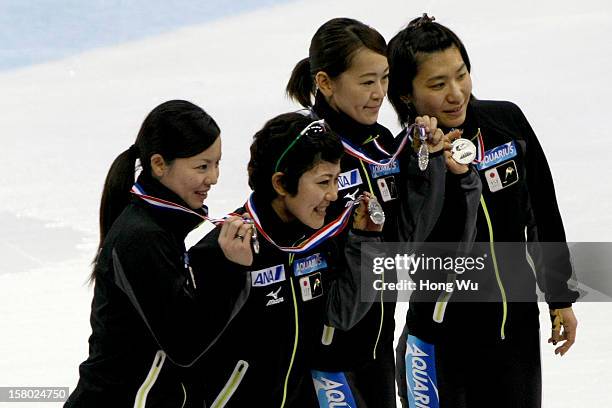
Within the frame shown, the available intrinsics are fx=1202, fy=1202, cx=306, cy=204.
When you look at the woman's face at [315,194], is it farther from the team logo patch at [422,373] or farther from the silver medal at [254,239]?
the team logo patch at [422,373]

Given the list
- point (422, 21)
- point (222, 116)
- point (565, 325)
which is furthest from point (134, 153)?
point (222, 116)

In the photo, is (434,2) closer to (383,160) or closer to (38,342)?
(38,342)

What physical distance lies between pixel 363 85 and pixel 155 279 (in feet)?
3.13

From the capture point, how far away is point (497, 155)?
3664 mm

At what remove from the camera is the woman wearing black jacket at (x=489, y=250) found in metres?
3.64

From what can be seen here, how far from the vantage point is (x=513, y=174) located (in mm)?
3660

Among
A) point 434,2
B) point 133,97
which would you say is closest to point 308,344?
point 133,97

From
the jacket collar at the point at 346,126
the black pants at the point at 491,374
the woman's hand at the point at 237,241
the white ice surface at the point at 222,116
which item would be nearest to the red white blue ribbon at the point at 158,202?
the woman's hand at the point at 237,241

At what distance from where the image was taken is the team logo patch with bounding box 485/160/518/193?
3641mm

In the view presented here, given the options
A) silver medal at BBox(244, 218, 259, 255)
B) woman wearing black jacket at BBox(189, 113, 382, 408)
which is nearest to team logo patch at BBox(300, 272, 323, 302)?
woman wearing black jacket at BBox(189, 113, 382, 408)

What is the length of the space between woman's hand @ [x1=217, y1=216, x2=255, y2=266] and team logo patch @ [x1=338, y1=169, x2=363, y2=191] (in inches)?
20.6

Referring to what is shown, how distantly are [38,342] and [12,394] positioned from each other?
0.44 meters

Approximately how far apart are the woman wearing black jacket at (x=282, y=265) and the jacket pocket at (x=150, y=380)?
0.16 meters

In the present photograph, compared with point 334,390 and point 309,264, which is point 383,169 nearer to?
point 309,264
